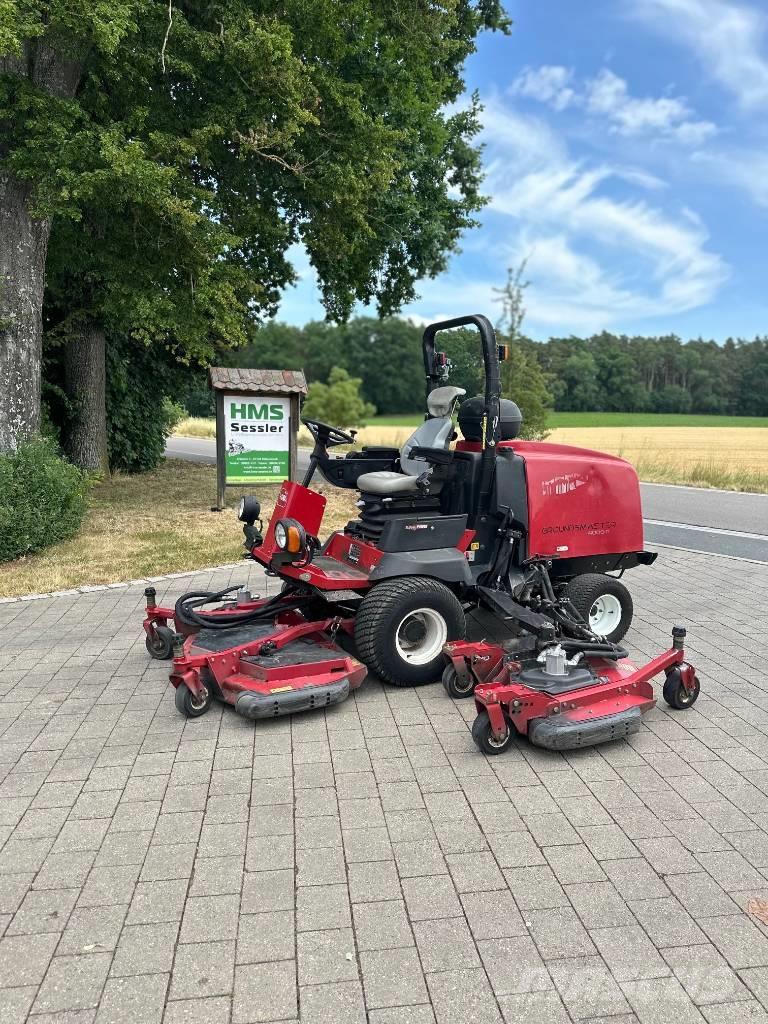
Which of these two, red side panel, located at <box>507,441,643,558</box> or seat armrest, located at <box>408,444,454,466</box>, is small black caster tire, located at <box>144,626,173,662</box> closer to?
seat armrest, located at <box>408,444,454,466</box>

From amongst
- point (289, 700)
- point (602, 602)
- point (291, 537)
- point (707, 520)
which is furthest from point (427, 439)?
point (707, 520)

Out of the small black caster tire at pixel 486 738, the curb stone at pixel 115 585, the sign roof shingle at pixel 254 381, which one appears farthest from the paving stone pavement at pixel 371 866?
the sign roof shingle at pixel 254 381

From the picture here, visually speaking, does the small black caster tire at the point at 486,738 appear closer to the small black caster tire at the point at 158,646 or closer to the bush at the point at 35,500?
the small black caster tire at the point at 158,646

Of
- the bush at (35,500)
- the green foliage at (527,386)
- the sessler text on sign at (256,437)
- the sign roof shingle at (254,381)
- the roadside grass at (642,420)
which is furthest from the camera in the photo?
the roadside grass at (642,420)

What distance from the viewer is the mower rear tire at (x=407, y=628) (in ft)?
14.8

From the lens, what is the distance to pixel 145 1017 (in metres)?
2.22

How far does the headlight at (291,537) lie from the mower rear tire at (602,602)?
1.89 metres

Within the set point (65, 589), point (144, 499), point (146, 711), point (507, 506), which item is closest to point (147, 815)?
point (146, 711)

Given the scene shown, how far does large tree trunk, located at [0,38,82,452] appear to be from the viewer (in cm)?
896

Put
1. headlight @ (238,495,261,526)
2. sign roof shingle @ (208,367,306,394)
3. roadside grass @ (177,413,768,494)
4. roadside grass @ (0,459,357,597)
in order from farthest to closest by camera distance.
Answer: roadside grass @ (177,413,768,494) < sign roof shingle @ (208,367,306,394) < roadside grass @ (0,459,357,597) < headlight @ (238,495,261,526)

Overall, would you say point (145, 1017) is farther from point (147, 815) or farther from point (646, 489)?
point (646, 489)

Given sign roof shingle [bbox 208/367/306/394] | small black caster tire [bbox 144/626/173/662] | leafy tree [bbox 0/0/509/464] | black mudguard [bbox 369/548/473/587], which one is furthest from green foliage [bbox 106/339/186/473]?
black mudguard [bbox 369/548/473/587]

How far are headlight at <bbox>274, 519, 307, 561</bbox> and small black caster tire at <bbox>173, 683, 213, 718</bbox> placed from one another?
959mm

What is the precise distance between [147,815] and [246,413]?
8.92 m
